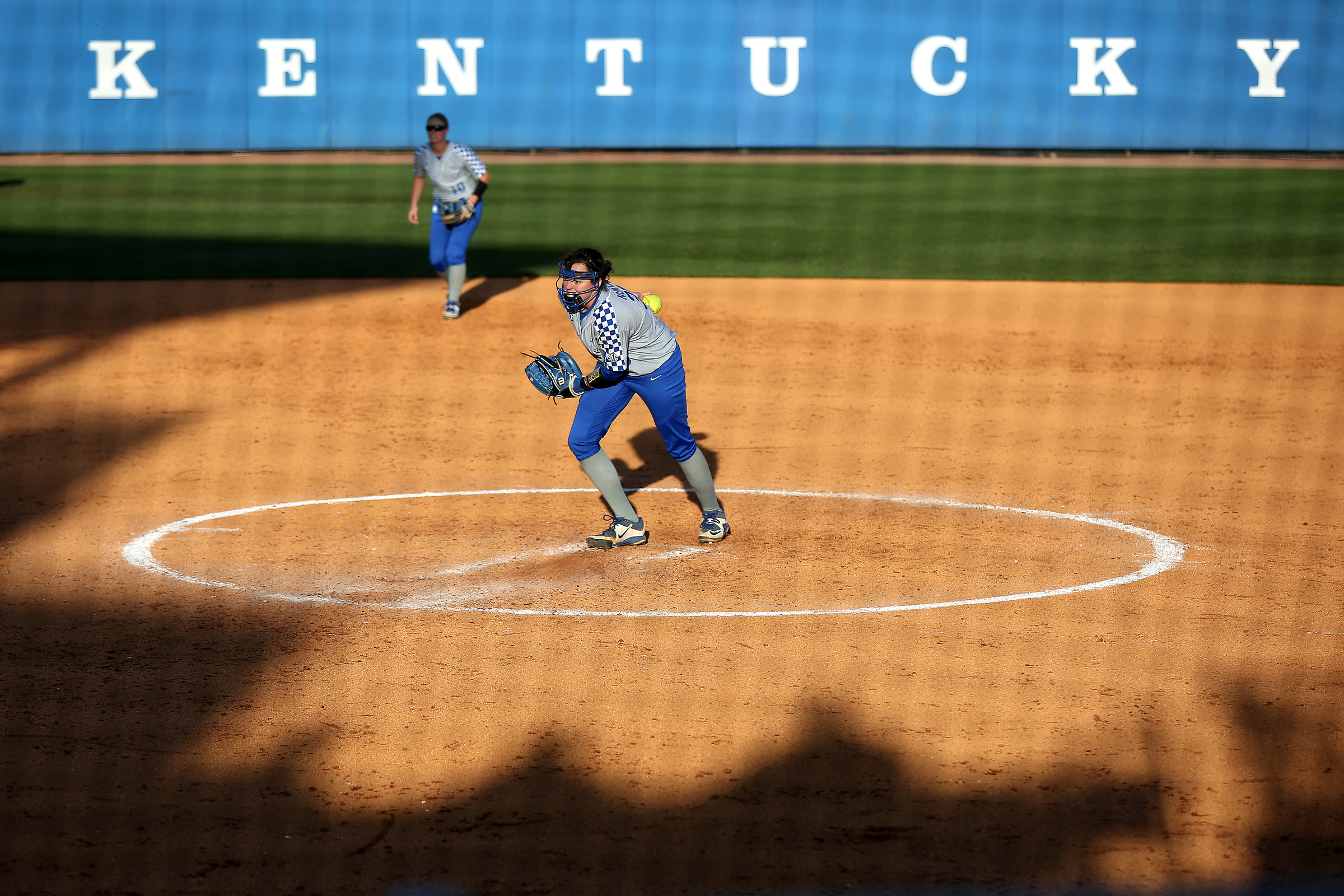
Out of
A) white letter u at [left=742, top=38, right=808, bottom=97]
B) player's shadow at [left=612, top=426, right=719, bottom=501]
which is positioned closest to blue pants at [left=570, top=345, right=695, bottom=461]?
player's shadow at [left=612, top=426, right=719, bottom=501]

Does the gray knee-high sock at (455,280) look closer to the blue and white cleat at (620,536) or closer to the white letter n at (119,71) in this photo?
the blue and white cleat at (620,536)

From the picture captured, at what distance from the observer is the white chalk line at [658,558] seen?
22.2ft

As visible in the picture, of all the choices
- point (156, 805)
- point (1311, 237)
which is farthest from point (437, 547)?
point (1311, 237)

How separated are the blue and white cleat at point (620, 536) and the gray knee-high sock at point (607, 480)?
0.24ft

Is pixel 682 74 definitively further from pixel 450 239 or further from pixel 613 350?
pixel 613 350

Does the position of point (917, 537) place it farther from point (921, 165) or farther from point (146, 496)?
point (921, 165)

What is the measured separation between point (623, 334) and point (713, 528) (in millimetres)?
1324

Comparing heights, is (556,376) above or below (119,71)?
below

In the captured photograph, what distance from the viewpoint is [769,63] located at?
3072cm

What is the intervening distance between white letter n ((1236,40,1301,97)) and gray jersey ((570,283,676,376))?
A: 27315 millimetres

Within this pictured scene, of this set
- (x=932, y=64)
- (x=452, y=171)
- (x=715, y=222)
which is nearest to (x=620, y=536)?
(x=452, y=171)

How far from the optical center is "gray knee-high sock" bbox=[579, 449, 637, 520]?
25.5 feet

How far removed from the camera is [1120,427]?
11.2m

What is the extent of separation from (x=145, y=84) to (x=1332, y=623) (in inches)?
1137
